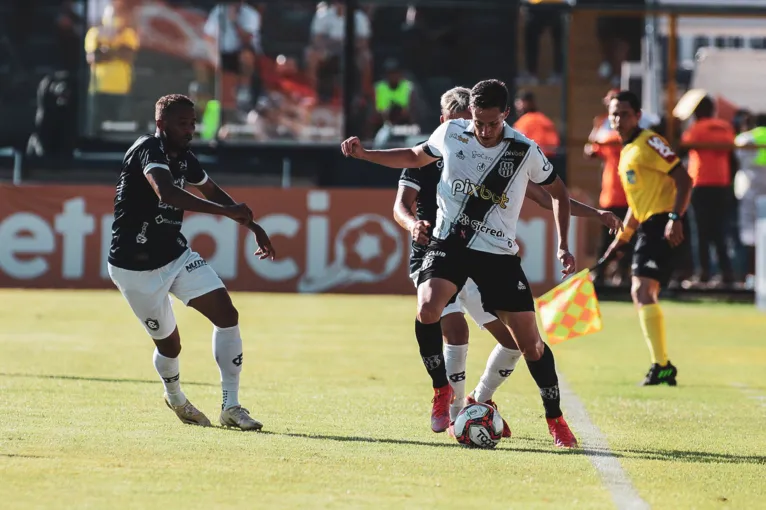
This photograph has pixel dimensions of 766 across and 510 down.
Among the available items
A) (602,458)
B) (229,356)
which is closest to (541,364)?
(602,458)

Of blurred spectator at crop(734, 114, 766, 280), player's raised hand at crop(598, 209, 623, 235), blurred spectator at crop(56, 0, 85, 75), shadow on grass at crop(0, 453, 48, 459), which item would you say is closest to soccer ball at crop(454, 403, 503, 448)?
player's raised hand at crop(598, 209, 623, 235)

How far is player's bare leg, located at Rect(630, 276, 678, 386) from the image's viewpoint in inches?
452

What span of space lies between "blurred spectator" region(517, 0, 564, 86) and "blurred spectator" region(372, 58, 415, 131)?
1815mm

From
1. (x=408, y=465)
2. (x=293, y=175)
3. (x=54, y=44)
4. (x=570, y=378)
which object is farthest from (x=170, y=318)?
(x=54, y=44)

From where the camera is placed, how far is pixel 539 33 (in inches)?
880

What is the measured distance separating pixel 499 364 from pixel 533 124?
12310 mm

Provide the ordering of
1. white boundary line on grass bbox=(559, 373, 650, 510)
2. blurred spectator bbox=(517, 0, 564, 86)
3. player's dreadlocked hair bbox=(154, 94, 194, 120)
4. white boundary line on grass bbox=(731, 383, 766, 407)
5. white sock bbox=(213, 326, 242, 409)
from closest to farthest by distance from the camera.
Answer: white boundary line on grass bbox=(559, 373, 650, 510) → player's dreadlocked hair bbox=(154, 94, 194, 120) → white sock bbox=(213, 326, 242, 409) → white boundary line on grass bbox=(731, 383, 766, 407) → blurred spectator bbox=(517, 0, 564, 86)

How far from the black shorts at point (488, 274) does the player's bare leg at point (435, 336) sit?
6 centimetres

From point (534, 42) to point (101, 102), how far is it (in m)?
6.56

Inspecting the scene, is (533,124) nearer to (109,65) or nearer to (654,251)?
(109,65)

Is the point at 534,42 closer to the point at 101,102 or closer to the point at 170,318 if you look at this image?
the point at 101,102

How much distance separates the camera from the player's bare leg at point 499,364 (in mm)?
8602

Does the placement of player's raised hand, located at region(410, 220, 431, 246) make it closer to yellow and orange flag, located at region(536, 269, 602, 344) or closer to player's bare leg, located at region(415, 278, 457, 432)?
player's bare leg, located at region(415, 278, 457, 432)

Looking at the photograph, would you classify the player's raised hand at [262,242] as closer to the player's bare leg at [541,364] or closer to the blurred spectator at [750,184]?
the player's bare leg at [541,364]
